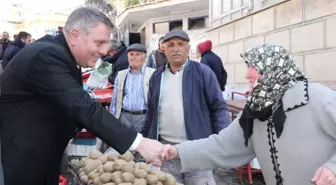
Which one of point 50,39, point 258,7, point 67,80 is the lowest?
point 67,80

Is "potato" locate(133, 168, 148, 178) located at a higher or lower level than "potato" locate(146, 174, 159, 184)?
higher

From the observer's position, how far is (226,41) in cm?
969

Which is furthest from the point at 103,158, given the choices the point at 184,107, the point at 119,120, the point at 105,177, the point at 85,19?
the point at 85,19

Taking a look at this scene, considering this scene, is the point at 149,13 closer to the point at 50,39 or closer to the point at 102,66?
the point at 102,66

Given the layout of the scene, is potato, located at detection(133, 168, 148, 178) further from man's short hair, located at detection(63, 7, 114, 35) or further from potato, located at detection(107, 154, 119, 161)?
man's short hair, located at detection(63, 7, 114, 35)

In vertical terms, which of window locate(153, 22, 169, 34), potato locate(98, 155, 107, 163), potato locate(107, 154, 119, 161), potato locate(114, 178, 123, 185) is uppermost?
window locate(153, 22, 169, 34)

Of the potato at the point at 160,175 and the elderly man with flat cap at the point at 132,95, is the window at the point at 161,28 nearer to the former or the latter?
the elderly man with flat cap at the point at 132,95

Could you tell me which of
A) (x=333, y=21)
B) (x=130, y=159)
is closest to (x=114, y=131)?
(x=130, y=159)

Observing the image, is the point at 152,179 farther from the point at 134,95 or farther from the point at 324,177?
the point at 134,95

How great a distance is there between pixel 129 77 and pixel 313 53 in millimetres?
2893

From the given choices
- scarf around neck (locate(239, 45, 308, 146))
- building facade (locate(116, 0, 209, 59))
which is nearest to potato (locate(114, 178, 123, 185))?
scarf around neck (locate(239, 45, 308, 146))

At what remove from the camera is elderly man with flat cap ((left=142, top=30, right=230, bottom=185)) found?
3162 mm

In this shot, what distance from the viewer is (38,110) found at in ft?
6.56

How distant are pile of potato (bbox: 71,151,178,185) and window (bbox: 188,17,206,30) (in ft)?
49.1
